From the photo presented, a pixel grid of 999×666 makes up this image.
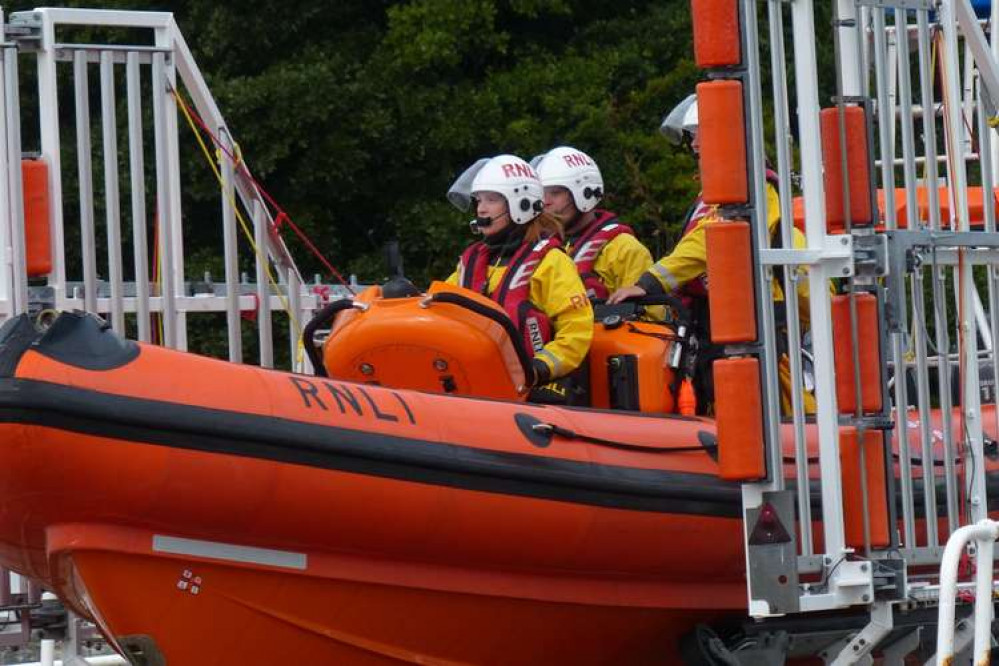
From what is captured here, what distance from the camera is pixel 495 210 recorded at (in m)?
6.45

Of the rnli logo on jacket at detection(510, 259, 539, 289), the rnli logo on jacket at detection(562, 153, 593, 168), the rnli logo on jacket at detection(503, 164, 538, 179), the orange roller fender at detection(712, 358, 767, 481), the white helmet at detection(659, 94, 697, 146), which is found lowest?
the orange roller fender at detection(712, 358, 767, 481)

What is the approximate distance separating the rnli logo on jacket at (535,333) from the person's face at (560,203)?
0.97 m

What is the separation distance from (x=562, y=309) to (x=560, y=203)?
1.02 metres

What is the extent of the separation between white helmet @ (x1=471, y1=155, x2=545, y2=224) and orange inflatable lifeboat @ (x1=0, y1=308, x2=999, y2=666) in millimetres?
718

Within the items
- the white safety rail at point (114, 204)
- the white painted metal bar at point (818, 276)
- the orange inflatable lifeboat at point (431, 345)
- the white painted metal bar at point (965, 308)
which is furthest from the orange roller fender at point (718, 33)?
the white safety rail at point (114, 204)

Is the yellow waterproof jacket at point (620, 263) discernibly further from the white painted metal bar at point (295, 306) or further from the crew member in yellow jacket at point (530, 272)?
the white painted metal bar at point (295, 306)

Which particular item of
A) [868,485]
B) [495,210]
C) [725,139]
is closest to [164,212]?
[495,210]

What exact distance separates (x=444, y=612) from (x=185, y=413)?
95 centimetres

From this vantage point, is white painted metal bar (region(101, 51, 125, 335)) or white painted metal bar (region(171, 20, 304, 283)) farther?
white painted metal bar (region(171, 20, 304, 283))

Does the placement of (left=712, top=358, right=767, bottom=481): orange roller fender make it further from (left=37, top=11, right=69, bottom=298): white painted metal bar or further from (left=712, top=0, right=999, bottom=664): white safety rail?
(left=37, top=11, right=69, bottom=298): white painted metal bar

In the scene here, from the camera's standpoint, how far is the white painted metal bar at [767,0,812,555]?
5.01 metres

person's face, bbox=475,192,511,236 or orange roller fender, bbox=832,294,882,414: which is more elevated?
person's face, bbox=475,192,511,236

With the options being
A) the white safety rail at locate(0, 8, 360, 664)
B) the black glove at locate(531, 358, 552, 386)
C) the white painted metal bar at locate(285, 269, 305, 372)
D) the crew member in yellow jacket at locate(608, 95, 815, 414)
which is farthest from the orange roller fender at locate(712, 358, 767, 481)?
the white painted metal bar at locate(285, 269, 305, 372)

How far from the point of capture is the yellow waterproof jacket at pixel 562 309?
6.14 meters
